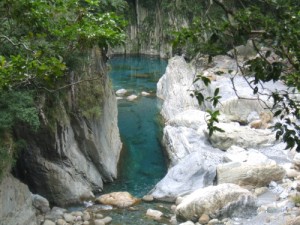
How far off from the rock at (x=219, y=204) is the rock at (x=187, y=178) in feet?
5.27

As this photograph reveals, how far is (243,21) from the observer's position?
268 cm

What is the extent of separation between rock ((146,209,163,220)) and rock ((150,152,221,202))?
954 millimetres

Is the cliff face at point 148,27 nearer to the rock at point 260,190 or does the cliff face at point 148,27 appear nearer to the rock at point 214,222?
the rock at point 260,190

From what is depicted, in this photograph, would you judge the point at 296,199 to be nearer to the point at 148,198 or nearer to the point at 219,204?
the point at 219,204

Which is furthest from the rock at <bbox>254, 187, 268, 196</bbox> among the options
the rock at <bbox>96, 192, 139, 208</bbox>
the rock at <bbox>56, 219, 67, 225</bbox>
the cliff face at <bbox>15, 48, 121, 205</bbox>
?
the rock at <bbox>56, 219, 67, 225</bbox>

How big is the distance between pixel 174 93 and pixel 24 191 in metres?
12.1

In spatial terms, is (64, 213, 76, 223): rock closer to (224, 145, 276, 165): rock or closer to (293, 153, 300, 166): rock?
(224, 145, 276, 165): rock

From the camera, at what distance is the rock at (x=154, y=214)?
10.1 meters

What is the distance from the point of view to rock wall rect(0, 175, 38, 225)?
8438 mm

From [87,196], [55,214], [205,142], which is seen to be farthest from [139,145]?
[55,214]

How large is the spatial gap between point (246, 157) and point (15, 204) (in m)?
5.87

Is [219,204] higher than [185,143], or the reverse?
[185,143]

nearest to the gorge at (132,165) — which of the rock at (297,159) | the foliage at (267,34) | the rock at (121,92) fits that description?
the rock at (297,159)

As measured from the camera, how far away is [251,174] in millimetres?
10977
